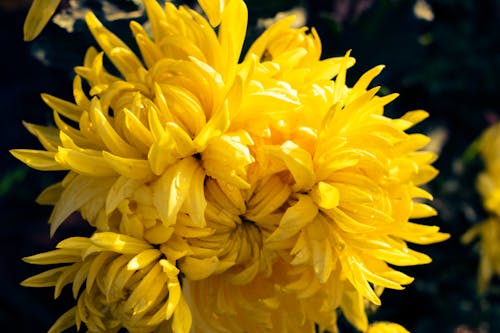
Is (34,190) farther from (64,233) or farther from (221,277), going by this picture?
(221,277)

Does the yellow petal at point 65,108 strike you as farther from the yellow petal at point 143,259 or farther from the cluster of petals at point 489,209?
the cluster of petals at point 489,209

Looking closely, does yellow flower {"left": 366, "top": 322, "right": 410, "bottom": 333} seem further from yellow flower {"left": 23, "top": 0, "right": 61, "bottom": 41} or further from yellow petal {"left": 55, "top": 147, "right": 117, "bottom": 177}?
yellow flower {"left": 23, "top": 0, "right": 61, "bottom": 41}

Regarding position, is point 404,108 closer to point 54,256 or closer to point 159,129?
point 159,129

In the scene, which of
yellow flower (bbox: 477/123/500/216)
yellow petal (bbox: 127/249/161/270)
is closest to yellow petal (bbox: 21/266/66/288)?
yellow petal (bbox: 127/249/161/270)

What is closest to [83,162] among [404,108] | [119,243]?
[119,243]

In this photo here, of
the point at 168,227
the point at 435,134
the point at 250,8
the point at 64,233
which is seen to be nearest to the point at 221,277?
the point at 168,227

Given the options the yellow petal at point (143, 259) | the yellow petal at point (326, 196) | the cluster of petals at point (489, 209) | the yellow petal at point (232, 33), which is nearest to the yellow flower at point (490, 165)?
the cluster of petals at point (489, 209)
